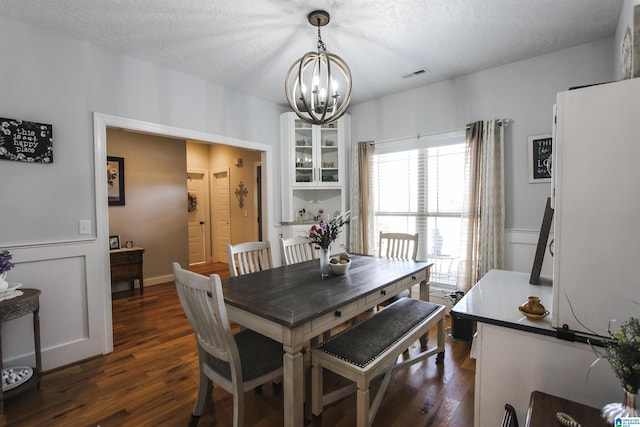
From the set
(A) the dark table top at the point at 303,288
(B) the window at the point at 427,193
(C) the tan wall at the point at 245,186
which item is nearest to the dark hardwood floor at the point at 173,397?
(A) the dark table top at the point at 303,288

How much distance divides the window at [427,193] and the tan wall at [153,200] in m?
3.31

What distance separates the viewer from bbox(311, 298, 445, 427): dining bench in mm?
1504

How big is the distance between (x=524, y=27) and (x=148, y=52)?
3.22 metres

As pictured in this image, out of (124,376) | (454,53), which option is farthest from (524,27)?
(124,376)

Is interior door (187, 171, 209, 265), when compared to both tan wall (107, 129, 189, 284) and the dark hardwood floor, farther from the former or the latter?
the dark hardwood floor

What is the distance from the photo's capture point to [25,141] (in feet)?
7.11

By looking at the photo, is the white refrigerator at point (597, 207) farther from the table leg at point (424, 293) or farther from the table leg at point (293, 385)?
the table leg at point (424, 293)

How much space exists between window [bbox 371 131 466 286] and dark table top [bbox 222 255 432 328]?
1190 mm

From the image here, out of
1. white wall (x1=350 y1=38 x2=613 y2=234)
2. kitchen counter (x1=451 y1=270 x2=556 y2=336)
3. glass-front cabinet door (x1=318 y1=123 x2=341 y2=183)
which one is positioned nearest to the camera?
kitchen counter (x1=451 y1=270 x2=556 y2=336)

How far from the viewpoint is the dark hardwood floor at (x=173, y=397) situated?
1.74 meters

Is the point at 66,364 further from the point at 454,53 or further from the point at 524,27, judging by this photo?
the point at 524,27

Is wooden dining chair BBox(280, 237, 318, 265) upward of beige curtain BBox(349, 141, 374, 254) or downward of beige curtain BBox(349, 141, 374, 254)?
downward

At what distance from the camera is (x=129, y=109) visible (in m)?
2.70

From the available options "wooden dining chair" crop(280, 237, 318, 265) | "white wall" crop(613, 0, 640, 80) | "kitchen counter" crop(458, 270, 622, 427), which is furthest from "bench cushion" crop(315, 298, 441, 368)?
"white wall" crop(613, 0, 640, 80)
